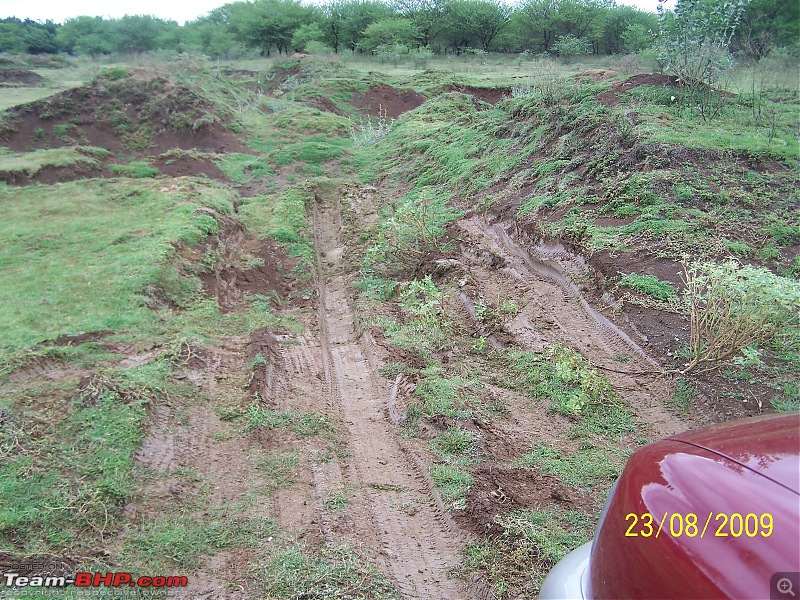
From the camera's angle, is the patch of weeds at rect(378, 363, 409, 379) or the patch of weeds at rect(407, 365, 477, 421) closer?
the patch of weeds at rect(407, 365, 477, 421)

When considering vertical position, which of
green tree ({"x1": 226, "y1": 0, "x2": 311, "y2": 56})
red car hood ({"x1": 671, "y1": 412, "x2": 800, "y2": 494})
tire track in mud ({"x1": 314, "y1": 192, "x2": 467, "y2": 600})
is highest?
green tree ({"x1": 226, "y1": 0, "x2": 311, "y2": 56})

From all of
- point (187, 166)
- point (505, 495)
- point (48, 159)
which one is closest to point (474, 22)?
point (187, 166)

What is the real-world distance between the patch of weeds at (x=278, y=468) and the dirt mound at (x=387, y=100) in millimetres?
20532

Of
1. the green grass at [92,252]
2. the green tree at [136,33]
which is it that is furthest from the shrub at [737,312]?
the green tree at [136,33]

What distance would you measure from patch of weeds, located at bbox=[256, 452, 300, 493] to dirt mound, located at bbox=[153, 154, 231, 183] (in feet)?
37.0

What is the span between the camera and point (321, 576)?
10.7 ft

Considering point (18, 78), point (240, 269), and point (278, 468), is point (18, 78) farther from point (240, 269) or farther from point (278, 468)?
point (278, 468)

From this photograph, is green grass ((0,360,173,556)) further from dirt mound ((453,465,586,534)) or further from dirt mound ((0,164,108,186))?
dirt mound ((0,164,108,186))

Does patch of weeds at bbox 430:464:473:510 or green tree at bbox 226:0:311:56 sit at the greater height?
green tree at bbox 226:0:311:56

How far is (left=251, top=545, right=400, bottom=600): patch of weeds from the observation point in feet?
10.4

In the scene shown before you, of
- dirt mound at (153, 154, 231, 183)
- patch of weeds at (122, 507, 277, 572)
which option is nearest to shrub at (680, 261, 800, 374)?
patch of weeds at (122, 507, 277, 572)

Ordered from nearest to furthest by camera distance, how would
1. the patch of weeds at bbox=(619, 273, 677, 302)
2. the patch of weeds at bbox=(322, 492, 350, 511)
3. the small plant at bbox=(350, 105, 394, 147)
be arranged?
the patch of weeds at bbox=(322, 492, 350, 511)
the patch of weeds at bbox=(619, 273, 677, 302)
the small plant at bbox=(350, 105, 394, 147)

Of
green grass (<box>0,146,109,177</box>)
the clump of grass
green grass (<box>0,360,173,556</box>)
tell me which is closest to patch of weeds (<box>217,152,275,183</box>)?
green grass (<box>0,146,109,177</box>)

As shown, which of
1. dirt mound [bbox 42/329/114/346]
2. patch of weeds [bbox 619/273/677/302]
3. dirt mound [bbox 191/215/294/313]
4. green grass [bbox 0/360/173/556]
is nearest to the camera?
green grass [bbox 0/360/173/556]
